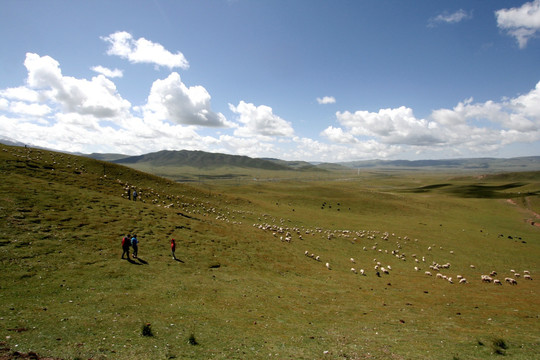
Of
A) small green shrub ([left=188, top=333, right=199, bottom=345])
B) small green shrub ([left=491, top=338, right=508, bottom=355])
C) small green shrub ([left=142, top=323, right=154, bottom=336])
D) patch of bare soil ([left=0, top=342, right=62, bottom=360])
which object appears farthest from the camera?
small green shrub ([left=491, top=338, right=508, bottom=355])

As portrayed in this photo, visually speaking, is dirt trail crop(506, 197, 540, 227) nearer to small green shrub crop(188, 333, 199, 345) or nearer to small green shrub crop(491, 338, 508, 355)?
small green shrub crop(491, 338, 508, 355)

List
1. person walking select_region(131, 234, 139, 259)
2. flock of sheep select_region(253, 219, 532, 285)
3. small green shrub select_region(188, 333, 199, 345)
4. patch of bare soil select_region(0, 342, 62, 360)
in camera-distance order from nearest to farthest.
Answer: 1. patch of bare soil select_region(0, 342, 62, 360)
2. small green shrub select_region(188, 333, 199, 345)
3. person walking select_region(131, 234, 139, 259)
4. flock of sheep select_region(253, 219, 532, 285)

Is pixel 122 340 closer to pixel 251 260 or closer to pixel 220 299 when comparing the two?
pixel 220 299

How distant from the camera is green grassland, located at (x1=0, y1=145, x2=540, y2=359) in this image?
1404 centimetres

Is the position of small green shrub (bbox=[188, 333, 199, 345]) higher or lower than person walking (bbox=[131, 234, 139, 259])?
lower

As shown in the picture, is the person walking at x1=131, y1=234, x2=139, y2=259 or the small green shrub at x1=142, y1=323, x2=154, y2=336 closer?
the small green shrub at x1=142, y1=323, x2=154, y2=336

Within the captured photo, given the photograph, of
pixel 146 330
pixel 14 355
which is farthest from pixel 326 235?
pixel 14 355

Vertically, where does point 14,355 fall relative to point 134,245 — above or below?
below

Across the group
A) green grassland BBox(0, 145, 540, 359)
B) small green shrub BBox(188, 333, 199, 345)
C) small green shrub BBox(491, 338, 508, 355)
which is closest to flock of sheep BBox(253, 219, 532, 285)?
green grassland BBox(0, 145, 540, 359)

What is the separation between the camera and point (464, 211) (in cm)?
9725

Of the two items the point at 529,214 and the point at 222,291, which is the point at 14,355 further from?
the point at 529,214

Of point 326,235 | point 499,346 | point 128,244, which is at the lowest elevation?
point 326,235

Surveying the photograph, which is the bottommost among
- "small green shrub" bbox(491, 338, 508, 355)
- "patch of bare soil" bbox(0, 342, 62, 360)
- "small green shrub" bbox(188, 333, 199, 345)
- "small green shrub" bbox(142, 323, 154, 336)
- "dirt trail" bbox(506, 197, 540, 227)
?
"dirt trail" bbox(506, 197, 540, 227)

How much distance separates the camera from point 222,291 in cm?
2206
